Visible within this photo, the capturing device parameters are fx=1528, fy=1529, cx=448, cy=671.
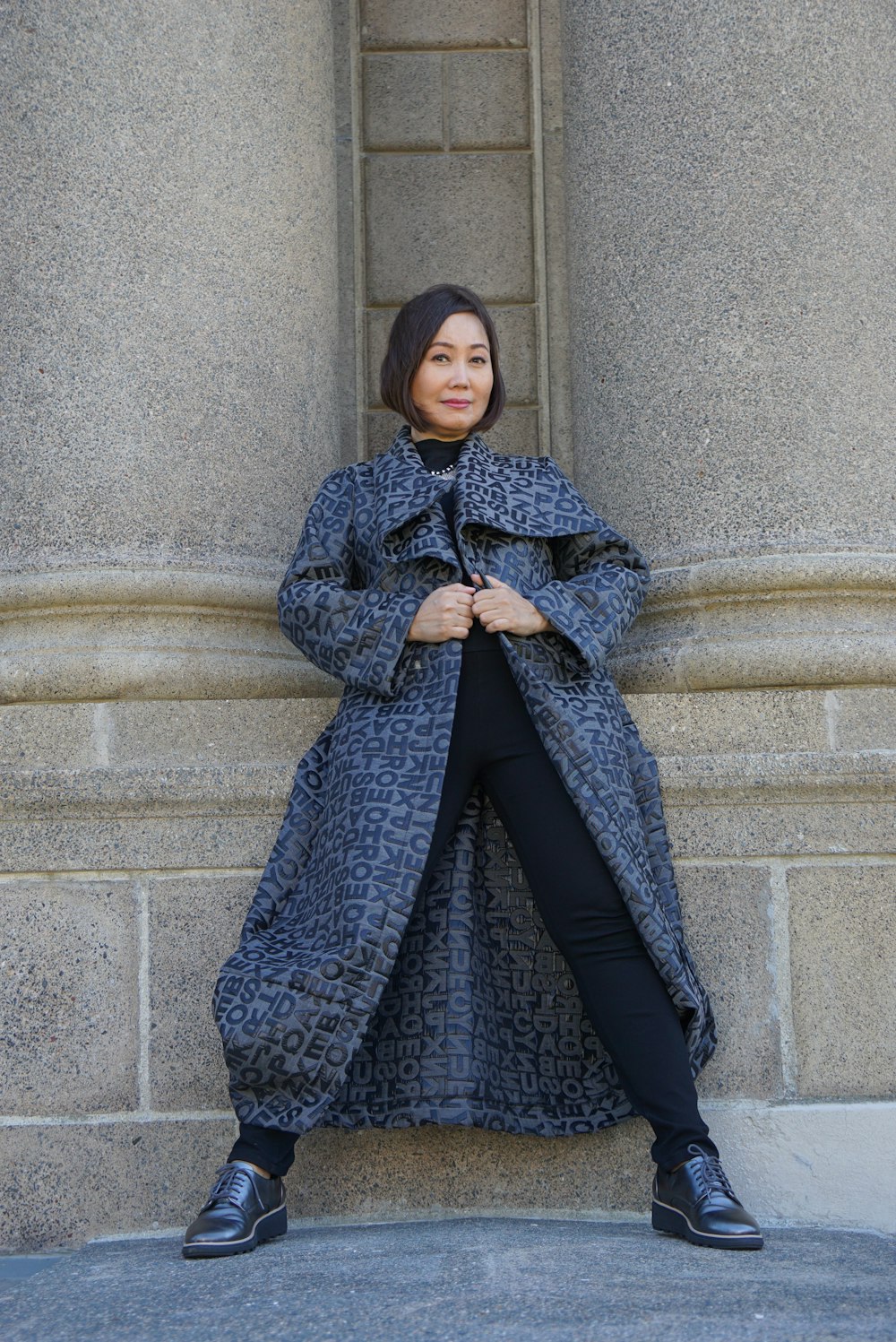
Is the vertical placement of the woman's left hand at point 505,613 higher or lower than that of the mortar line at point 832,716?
higher

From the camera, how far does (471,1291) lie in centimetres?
259

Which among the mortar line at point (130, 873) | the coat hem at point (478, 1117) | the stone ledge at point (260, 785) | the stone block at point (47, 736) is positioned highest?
the stone block at point (47, 736)

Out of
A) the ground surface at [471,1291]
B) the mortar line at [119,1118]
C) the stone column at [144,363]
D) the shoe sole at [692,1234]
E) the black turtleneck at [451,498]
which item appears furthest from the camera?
the stone column at [144,363]

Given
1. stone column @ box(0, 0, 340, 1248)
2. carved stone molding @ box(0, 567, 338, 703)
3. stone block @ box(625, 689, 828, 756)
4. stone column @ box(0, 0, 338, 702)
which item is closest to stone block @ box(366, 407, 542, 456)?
stone column @ box(0, 0, 340, 1248)

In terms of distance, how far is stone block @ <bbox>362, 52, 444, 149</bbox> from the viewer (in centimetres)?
553

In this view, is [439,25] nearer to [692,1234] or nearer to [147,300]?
[147,300]

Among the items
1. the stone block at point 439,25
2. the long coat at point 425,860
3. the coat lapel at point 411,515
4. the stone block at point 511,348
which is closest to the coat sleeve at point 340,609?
the long coat at point 425,860

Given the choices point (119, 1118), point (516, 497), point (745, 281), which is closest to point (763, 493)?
point (745, 281)

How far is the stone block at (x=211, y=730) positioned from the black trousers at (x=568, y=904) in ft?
2.18

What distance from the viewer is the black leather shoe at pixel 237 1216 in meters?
3.09

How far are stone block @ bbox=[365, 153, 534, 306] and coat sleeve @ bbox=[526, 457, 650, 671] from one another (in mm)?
1720

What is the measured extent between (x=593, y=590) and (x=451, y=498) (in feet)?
1.41

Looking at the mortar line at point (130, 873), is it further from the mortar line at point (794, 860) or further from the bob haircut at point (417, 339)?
the bob haircut at point (417, 339)

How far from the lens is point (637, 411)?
448 cm
